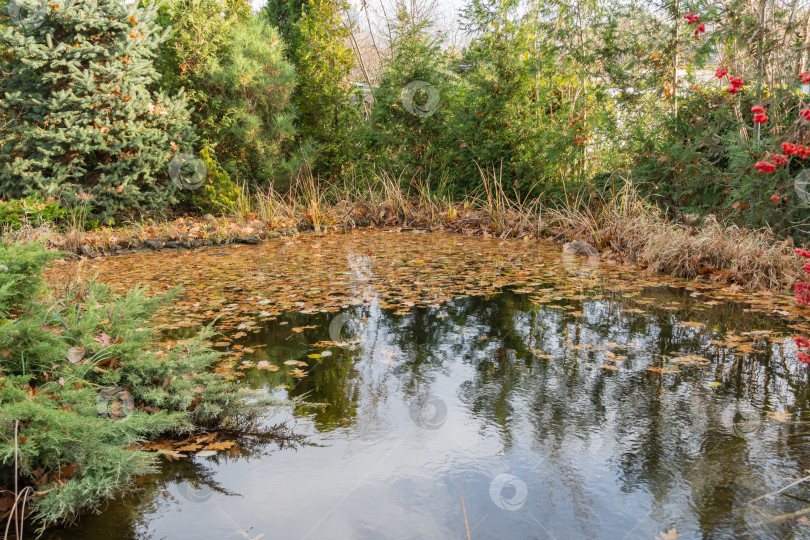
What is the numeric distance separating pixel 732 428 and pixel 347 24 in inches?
481

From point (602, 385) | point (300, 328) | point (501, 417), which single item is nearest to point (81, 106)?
point (300, 328)

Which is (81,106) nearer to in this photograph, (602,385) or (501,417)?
(501,417)

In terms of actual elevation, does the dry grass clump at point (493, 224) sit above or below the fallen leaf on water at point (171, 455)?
above

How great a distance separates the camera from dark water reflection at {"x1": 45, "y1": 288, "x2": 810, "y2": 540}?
2209mm

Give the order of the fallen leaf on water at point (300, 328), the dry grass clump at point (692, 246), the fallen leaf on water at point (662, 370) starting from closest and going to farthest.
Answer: the fallen leaf on water at point (662, 370) < the fallen leaf on water at point (300, 328) < the dry grass clump at point (692, 246)

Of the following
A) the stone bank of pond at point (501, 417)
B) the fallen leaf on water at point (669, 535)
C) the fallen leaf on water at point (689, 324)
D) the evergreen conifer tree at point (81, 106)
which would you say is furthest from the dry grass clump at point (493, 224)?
the fallen leaf on water at point (669, 535)

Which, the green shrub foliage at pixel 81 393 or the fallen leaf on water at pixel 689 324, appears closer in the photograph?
the green shrub foliage at pixel 81 393

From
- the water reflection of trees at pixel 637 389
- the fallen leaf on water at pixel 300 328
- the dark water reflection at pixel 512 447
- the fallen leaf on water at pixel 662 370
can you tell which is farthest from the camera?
the fallen leaf on water at pixel 300 328

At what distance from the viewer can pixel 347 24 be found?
42.6 feet

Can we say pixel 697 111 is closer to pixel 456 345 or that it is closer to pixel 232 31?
pixel 456 345

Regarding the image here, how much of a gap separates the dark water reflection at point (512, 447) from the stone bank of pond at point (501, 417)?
0.01 metres

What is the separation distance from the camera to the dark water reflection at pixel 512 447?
7.25ft

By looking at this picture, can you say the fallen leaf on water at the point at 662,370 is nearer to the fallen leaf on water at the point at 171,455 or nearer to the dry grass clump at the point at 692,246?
the dry grass clump at the point at 692,246

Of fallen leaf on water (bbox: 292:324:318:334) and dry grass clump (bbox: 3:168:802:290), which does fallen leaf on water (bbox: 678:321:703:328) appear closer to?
dry grass clump (bbox: 3:168:802:290)
